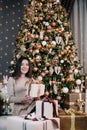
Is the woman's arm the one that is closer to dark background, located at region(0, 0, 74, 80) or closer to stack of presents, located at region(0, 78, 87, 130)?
stack of presents, located at region(0, 78, 87, 130)

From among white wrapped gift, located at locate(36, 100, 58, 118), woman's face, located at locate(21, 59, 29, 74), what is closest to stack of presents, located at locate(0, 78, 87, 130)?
white wrapped gift, located at locate(36, 100, 58, 118)

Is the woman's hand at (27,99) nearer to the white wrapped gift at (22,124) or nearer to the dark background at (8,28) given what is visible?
the white wrapped gift at (22,124)

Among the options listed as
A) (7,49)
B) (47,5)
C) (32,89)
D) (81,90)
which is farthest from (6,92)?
(7,49)

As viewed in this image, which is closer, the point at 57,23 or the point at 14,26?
the point at 57,23

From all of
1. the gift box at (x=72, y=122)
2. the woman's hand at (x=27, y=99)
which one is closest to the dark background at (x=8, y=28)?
the woman's hand at (x=27, y=99)

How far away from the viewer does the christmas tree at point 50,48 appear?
524 cm

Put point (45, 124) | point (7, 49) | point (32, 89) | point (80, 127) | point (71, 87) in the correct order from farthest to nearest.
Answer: point (7, 49), point (71, 87), point (80, 127), point (32, 89), point (45, 124)

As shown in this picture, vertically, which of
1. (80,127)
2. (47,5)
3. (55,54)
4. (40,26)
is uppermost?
(47,5)

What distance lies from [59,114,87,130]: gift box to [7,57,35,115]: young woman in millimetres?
420

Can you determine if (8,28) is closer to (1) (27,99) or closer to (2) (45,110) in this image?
(1) (27,99)

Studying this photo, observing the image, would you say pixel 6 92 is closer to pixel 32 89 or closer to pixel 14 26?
pixel 32 89

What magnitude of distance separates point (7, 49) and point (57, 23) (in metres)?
1.47

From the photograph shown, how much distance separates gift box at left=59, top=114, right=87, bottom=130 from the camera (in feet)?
12.8

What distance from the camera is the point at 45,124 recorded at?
10.9 ft
